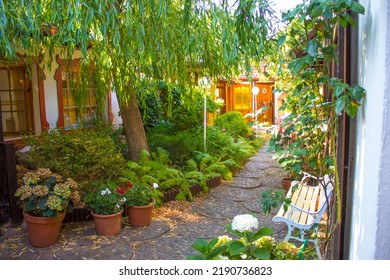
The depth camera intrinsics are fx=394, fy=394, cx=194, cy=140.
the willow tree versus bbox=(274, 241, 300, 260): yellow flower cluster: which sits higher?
the willow tree

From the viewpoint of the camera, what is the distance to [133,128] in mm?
7168

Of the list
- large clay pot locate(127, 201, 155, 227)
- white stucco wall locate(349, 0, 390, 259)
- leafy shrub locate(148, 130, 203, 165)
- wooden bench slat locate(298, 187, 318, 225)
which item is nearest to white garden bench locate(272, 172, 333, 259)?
wooden bench slat locate(298, 187, 318, 225)

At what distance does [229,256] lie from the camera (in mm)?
2443

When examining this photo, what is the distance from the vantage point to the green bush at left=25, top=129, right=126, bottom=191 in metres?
5.35

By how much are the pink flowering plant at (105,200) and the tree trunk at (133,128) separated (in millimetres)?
2158

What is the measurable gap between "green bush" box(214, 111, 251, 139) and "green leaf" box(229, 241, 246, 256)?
10.1 meters

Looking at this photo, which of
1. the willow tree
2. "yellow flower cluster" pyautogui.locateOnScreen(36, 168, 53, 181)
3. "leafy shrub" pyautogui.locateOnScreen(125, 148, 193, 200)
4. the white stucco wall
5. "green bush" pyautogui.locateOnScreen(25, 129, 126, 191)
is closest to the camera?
the white stucco wall

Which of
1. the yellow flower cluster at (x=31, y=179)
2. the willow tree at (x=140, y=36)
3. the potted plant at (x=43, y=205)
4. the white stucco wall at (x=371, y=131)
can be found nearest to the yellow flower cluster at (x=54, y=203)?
the potted plant at (x=43, y=205)

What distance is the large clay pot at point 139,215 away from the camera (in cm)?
505

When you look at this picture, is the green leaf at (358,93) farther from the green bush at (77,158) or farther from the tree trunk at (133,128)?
the tree trunk at (133,128)

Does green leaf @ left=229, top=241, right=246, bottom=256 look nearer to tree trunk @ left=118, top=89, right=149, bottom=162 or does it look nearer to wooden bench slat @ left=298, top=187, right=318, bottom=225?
wooden bench slat @ left=298, top=187, right=318, bottom=225
